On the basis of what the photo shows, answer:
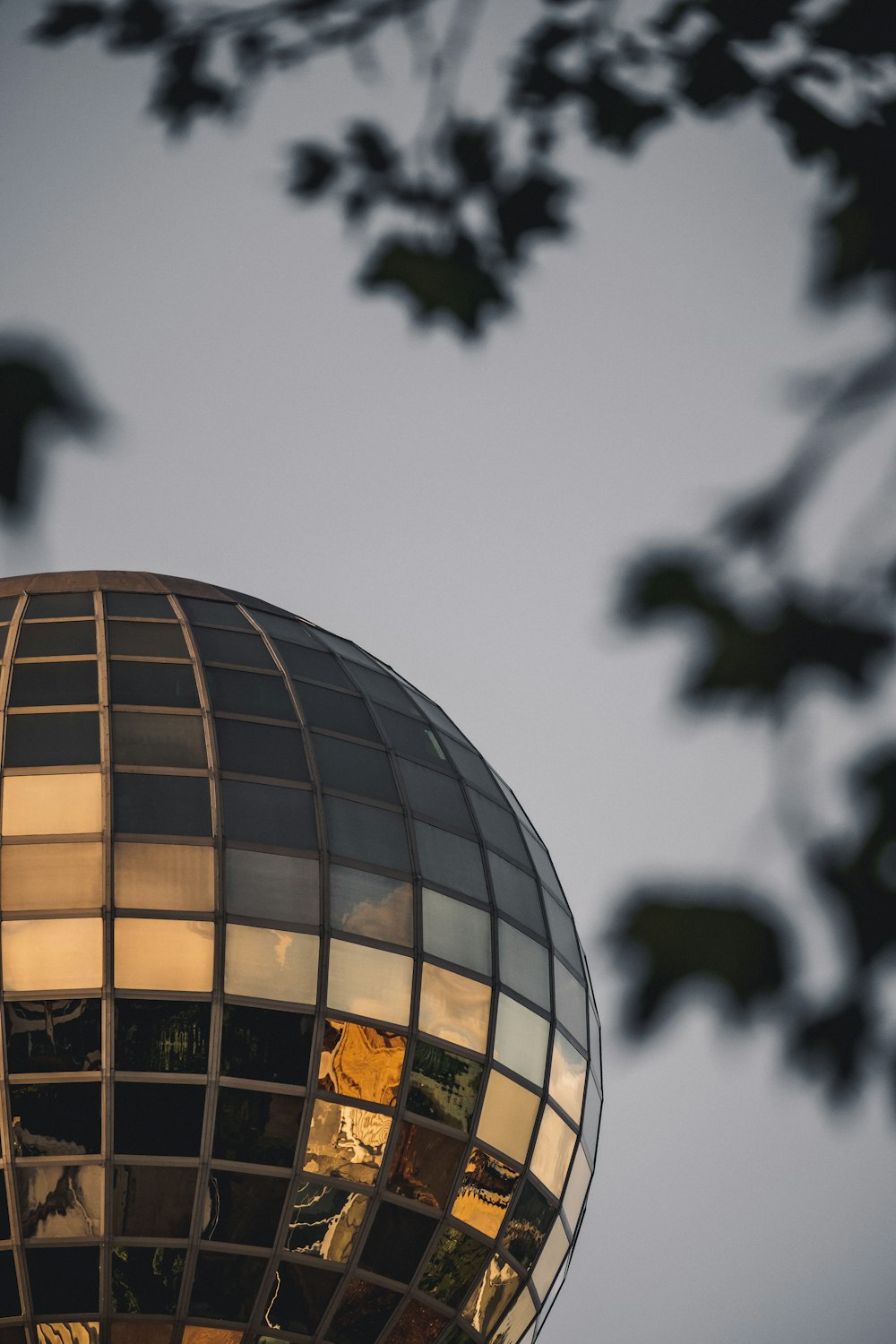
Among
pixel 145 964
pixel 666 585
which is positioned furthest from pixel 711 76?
pixel 145 964

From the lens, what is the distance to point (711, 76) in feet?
24.9

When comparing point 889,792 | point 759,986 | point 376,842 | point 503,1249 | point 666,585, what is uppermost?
point 666,585

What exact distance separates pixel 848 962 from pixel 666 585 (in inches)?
52.4

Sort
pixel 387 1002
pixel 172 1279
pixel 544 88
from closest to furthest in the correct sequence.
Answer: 1. pixel 544 88
2. pixel 172 1279
3. pixel 387 1002

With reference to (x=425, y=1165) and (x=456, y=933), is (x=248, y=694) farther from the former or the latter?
(x=425, y=1165)

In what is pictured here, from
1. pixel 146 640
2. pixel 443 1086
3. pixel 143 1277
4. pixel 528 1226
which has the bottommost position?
pixel 528 1226

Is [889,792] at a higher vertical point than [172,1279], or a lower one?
higher

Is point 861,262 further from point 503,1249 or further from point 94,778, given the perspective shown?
point 503,1249

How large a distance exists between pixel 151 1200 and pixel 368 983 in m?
→ 4.54

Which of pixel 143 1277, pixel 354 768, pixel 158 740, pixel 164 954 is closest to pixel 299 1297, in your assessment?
pixel 143 1277

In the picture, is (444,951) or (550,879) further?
(550,879)

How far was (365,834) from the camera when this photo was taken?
2553 centimetres

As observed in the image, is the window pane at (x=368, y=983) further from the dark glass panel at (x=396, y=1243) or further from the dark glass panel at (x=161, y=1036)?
the dark glass panel at (x=396, y=1243)

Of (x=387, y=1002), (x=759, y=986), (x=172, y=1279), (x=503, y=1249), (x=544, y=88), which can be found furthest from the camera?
(x=503, y=1249)
